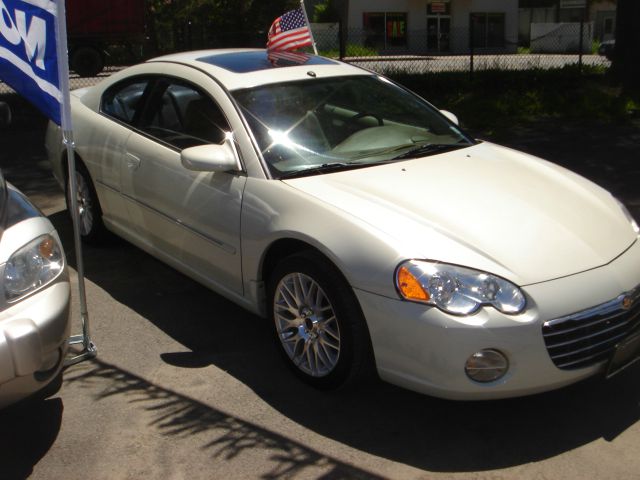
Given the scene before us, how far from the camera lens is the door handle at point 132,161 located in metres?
4.99

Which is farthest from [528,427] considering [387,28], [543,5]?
[543,5]

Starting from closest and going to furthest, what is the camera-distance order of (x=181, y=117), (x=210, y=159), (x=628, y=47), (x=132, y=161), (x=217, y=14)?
(x=210, y=159) → (x=181, y=117) → (x=132, y=161) → (x=628, y=47) → (x=217, y=14)

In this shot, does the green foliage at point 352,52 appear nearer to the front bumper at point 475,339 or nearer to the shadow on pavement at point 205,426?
the shadow on pavement at point 205,426

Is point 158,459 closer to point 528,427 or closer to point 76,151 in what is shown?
point 528,427

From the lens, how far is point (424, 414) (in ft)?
12.3

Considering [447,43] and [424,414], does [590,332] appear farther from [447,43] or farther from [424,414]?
[447,43]

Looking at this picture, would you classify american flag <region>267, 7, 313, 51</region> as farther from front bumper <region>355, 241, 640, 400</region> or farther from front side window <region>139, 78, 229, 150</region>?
front bumper <region>355, 241, 640, 400</region>

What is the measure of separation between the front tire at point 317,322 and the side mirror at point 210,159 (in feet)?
2.09

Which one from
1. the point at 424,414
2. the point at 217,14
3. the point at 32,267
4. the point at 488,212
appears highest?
the point at 217,14

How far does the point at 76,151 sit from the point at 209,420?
2813 millimetres

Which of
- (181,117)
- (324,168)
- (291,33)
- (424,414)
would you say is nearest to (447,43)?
(291,33)

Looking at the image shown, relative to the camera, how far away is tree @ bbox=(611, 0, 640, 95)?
13.1 metres

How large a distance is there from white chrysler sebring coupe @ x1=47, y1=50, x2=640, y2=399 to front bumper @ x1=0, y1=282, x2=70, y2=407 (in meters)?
1.07

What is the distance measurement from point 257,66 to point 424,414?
7.91 ft
